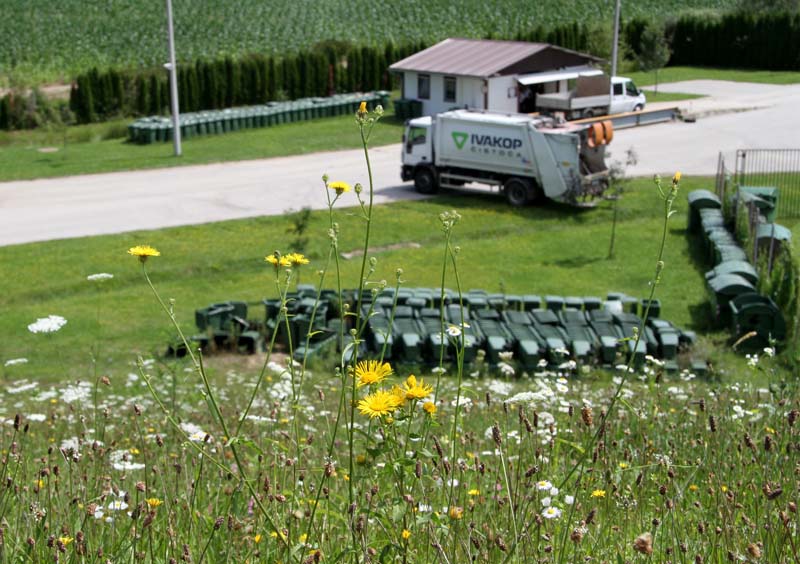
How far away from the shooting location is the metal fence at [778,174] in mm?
27236

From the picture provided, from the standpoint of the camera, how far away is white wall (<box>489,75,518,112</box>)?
40.5m

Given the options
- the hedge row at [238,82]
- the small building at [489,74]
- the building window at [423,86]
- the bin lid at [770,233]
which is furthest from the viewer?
the hedge row at [238,82]

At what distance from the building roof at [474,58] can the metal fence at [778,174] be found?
9.93 meters

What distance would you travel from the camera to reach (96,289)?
20484 mm

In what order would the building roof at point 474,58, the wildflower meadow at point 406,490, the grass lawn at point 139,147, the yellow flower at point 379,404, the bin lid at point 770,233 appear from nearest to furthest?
the yellow flower at point 379,404 < the wildflower meadow at point 406,490 < the bin lid at point 770,233 < the grass lawn at point 139,147 < the building roof at point 474,58

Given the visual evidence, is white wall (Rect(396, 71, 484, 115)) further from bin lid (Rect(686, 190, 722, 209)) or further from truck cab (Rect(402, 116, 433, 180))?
bin lid (Rect(686, 190, 722, 209))

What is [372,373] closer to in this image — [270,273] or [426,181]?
[270,273]

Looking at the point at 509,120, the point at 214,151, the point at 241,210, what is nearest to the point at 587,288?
the point at 509,120

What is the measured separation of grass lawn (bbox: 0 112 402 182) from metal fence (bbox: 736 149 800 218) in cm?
1198

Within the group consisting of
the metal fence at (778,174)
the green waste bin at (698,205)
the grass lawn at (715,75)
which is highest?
the grass lawn at (715,75)

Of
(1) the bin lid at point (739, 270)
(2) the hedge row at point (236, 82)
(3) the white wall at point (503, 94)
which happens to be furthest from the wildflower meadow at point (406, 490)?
(2) the hedge row at point (236, 82)

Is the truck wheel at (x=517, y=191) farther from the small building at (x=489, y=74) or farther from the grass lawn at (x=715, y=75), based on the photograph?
the grass lawn at (x=715, y=75)

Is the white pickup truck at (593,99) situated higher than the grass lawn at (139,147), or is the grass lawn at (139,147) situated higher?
the white pickup truck at (593,99)

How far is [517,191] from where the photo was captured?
90.0 feet
